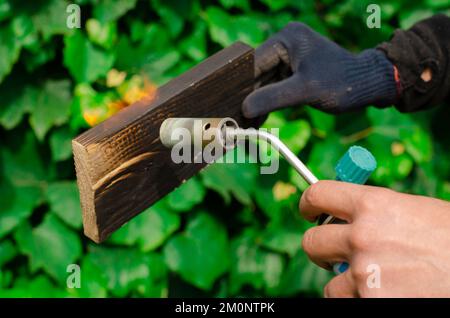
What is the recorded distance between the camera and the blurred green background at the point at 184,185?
2000 mm

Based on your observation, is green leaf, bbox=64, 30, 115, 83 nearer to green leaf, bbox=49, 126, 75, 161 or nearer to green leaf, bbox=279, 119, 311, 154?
green leaf, bbox=49, 126, 75, 161

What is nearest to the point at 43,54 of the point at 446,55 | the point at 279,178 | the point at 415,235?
the point at 279,178

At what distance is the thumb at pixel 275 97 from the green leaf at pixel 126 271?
3.18 feet

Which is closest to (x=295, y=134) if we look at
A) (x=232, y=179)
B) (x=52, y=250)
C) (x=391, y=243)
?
(x=232, y=179)

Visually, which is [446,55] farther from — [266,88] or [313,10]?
[313,10]

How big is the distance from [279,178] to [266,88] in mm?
933

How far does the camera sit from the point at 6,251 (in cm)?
210

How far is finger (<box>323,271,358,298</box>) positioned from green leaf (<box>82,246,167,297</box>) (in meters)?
1.19

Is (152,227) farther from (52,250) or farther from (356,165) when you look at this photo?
(356,165)

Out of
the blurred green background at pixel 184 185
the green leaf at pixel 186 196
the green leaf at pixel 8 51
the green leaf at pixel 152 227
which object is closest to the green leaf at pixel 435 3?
the blurred green background at pixel 184 185

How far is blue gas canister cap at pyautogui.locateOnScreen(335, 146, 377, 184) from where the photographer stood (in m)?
0.98

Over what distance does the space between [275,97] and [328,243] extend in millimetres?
381

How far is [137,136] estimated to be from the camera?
1.05 m

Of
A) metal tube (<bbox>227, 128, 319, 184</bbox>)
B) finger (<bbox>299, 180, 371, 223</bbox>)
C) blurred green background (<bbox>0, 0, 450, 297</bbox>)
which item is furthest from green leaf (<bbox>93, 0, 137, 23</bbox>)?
finger (<bbox>299, 180, 371, 223</bbox>)
